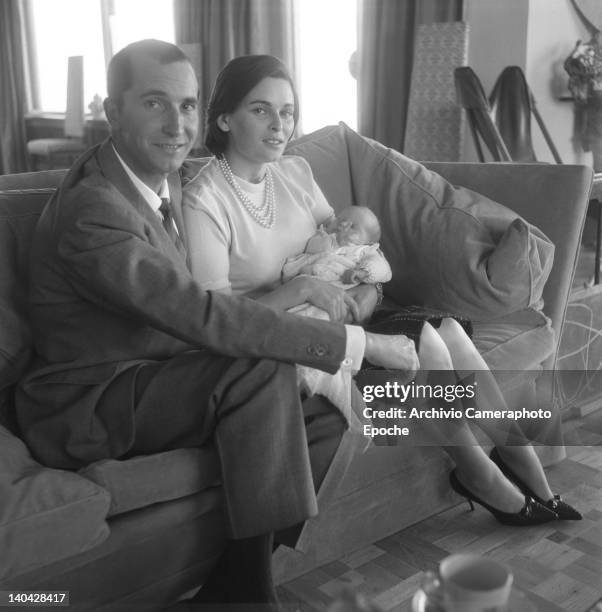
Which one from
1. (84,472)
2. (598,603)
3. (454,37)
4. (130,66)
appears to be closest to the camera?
(598,603)

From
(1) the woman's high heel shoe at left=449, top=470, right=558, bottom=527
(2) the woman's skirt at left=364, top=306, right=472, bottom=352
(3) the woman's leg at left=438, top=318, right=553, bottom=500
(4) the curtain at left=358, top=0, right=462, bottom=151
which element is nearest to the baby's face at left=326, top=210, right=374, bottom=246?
(2) the woman's skirt at left=364, top=306, right=472, bottom=352

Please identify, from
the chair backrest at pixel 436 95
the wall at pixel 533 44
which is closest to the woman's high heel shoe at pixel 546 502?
the chair backrest at pixel 436 95

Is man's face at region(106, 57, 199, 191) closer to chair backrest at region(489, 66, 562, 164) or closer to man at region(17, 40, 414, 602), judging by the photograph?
man at region(17, 40, 414, 602)

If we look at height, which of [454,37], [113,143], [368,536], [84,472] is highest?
[454,37]

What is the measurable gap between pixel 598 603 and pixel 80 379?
91 cm

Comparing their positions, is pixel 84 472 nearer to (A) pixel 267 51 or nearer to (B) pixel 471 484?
(B) pixel 471 484

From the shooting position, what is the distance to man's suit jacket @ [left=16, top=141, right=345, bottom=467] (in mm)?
1304

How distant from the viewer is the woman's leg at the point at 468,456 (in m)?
1.65

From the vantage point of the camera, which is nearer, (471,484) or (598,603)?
(598,603)

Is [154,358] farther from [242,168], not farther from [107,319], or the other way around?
[242,168]

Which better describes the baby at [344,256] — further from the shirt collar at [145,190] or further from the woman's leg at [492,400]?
the shirt collar at [145,190]

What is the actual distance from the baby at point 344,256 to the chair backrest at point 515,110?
206 centimetres

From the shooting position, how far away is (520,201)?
2086mm

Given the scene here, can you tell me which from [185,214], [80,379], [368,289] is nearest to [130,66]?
[185,214]
